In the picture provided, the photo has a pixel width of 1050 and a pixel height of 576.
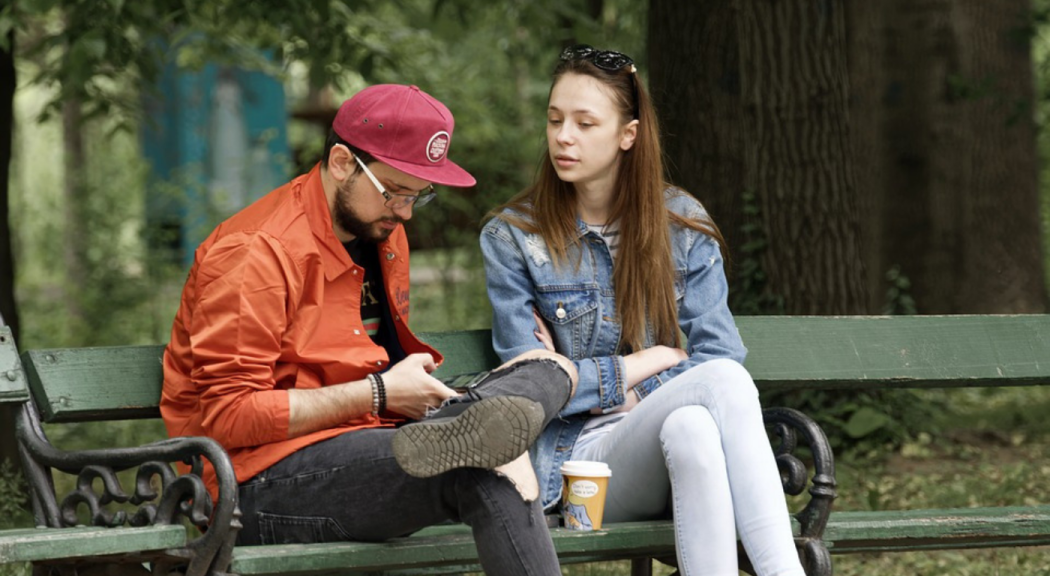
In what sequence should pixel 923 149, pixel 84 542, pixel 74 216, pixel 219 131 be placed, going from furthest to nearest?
pixel 219 131 → pixel 74 216 → pixel 923 149 → pixel 84 542

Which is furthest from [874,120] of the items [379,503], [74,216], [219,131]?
[219,131]

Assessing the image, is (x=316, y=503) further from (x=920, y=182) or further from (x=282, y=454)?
(x=920, y=182)

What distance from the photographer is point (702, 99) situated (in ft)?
20.9

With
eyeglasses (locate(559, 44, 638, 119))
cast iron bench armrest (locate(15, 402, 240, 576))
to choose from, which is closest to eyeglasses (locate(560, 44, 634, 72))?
eyeglasses (locate(559, 44, 638, 119))

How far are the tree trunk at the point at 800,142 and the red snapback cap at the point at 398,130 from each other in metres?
2.83

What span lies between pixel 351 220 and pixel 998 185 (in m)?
7.20

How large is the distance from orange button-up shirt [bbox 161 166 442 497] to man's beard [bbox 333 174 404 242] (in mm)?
44

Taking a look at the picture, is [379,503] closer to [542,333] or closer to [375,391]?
[375,391]

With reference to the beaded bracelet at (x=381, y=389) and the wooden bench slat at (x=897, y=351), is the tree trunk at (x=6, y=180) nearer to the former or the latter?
the beaded bracelet at (x=381, y=389)

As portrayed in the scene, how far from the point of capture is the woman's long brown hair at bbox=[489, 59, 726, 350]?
420 centimetres

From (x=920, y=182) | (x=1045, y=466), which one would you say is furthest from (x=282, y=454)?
(x=920, y=182)

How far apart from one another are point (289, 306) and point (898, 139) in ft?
24.2

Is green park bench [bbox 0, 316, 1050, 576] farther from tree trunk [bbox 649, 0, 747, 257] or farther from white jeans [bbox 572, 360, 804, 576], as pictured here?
tree trunk [bbox 649, 0, 747, 257]

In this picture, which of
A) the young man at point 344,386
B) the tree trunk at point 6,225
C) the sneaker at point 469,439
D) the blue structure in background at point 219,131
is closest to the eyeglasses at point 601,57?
the young man at point 344,386
